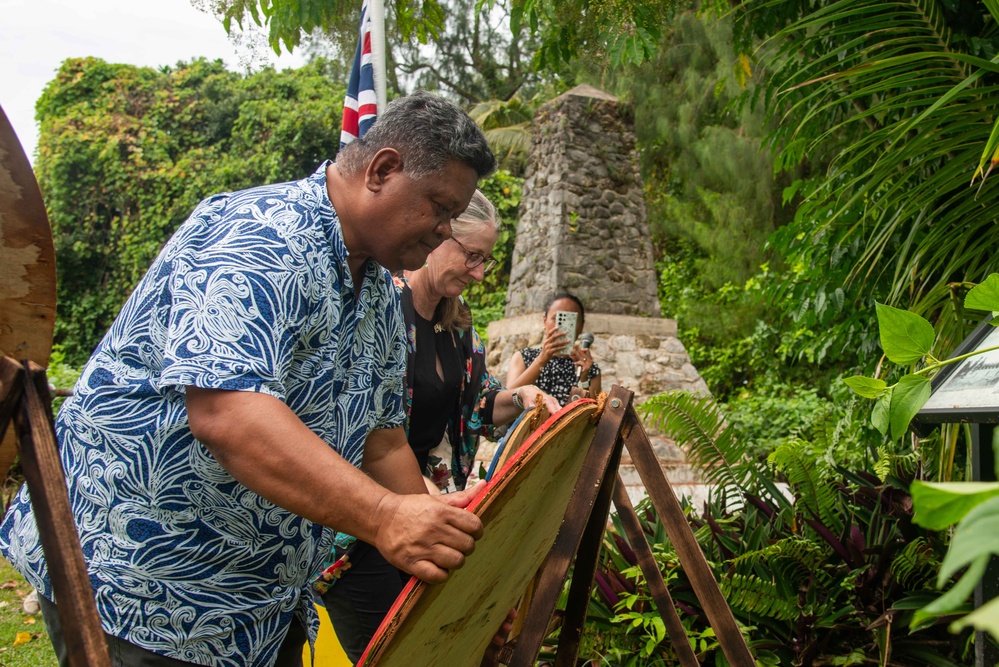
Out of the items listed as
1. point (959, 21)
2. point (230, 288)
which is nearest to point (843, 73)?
point (959, 21)

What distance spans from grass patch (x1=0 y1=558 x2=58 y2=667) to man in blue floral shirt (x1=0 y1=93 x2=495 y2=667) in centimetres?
309

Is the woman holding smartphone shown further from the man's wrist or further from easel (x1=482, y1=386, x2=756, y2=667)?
easel (x1=482, y1=386, x2=756, y2=667)

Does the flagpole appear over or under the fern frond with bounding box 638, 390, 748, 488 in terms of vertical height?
over

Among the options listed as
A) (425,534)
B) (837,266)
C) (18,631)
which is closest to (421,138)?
(425,534)

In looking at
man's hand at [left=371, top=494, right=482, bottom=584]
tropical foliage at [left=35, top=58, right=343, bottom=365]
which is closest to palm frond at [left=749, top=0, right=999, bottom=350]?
man's hand at [left=371, top=494, right=482, bottom=584]

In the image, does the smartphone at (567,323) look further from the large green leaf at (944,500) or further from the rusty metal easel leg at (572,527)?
the large green leaf at (944,500)

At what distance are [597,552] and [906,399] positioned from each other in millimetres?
927

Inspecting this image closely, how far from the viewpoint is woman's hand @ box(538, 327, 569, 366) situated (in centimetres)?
461

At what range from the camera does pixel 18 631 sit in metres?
4.75

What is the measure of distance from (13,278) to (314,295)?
1.54 ft

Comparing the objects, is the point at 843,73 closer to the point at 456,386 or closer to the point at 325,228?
the point at 456,386

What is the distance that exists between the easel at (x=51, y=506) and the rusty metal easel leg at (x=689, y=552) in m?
1.06

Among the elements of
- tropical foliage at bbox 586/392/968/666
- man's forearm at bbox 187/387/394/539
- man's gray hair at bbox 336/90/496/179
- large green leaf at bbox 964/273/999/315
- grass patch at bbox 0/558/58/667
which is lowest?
grass patch at bbox 0/558/58/667

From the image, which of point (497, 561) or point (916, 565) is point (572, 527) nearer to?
point (497, 561)
